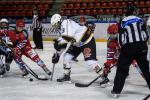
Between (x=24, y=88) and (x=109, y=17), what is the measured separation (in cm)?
1048

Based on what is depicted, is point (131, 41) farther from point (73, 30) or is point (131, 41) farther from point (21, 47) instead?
point (21, 47)

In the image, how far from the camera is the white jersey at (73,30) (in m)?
6.37

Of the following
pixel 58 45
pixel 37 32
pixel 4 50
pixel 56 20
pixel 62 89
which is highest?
pixel 56 20

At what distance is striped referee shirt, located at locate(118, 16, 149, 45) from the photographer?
544cm

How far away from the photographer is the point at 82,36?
656cm

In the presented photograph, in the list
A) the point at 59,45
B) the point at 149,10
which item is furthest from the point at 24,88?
the point at 149,10

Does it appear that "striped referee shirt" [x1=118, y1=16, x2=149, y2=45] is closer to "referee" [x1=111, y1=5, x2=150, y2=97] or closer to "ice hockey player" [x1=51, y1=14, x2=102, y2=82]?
"referee" [x1=111, y1=5, x2=150, y2=97]

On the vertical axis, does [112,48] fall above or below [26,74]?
above

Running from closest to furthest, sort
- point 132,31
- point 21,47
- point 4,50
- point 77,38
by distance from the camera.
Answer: point 132,31 → point 77,38 → point 21,47 → point 4,50

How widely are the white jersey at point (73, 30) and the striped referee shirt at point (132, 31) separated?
Answer: 1113 mm

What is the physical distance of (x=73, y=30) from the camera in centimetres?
648

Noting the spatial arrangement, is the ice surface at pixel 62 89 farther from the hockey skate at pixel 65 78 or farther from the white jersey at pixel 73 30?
the white jersey at pixel 73 30

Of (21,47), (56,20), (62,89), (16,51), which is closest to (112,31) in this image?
(56,20)

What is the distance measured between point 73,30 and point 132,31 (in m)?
1.29
